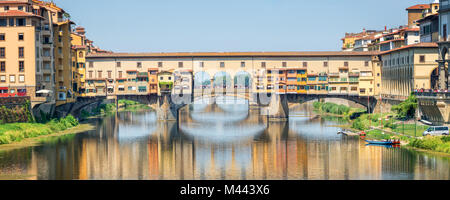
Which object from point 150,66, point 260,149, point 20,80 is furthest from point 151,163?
point 150,66

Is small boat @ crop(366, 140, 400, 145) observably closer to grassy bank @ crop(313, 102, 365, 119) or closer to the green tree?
the green tree

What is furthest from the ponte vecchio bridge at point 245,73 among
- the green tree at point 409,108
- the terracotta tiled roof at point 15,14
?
the terracotta tiled roof at point 15,14

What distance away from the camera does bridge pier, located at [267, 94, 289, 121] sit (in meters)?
87.3

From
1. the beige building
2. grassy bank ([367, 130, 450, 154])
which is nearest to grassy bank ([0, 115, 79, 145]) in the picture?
grassy bank ([367, 130, 450, 154])

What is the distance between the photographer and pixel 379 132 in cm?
6619

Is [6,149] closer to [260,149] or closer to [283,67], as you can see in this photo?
[260,149]

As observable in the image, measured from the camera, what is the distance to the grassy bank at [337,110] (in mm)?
93019

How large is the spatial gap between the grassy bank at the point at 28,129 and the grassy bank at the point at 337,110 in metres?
39.9

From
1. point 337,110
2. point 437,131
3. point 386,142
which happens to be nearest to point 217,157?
point 386,142

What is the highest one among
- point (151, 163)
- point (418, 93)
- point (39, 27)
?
point (39, 27)

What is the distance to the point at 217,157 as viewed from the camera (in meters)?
52.8
